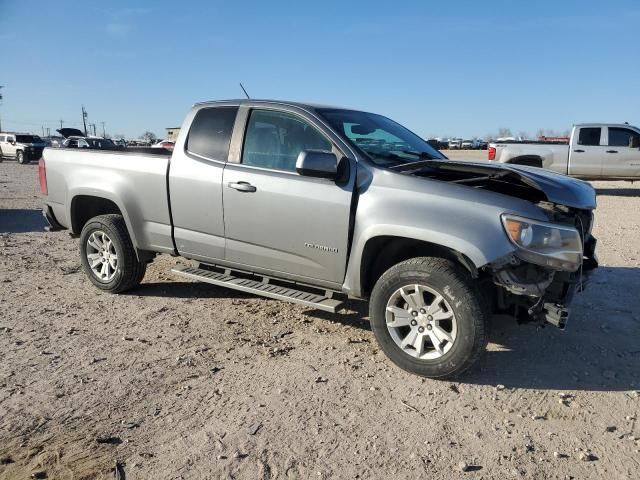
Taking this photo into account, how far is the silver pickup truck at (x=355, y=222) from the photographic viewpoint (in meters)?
3.42

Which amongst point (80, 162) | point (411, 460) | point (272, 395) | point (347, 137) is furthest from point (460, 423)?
point (80, 162)

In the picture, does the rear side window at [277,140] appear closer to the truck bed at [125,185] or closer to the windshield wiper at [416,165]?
the windshield wiper at [416,165]

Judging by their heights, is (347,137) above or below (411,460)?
above

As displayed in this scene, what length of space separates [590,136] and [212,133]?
13.1m

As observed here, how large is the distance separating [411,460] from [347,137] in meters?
2.44

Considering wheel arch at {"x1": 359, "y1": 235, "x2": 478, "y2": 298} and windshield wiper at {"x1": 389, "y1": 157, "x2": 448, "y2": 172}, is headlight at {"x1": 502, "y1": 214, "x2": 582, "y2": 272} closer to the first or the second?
wheel arch at {"x1": 359, "y1": 235, "x2": 478, "y2": 298}

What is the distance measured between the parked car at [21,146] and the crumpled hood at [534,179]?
33.6 meters

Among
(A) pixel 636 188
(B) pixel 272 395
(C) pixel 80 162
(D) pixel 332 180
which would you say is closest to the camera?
(B) pixel 272 395

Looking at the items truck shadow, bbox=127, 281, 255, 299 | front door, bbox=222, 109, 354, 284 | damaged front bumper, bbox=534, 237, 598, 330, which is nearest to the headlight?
damaged front bumper, bbox=534, 237, 598, 330

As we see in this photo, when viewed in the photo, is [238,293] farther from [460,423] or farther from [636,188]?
[636,188]

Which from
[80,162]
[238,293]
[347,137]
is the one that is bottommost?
[238,293]

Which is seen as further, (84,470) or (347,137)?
(347,137)

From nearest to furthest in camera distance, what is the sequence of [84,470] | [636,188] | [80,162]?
1. [84,470]
2. [80,162]
3. [636,188]

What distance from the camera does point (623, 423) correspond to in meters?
3.10
